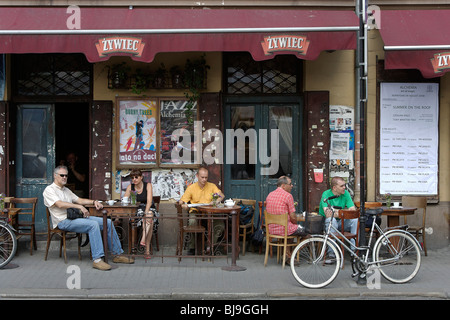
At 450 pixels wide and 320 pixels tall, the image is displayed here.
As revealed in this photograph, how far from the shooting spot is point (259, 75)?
10617 millimetres

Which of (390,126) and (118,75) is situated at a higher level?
(118,75)

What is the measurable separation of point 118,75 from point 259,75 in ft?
8.89

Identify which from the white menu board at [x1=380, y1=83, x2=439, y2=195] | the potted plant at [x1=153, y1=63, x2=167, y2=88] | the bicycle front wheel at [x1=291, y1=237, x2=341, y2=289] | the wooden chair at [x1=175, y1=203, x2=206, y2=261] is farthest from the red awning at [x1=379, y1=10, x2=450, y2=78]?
the wooden chair at [x1=175, y1=203, x2=206, y2=261]

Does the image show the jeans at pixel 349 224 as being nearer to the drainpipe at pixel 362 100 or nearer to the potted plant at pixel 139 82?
the drainpipe at pixel 362 100

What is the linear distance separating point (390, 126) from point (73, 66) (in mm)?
6188

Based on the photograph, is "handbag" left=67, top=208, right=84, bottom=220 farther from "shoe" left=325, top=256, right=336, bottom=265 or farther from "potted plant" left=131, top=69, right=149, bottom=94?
"shoe" left=325, top=256, right=336, bottom=265

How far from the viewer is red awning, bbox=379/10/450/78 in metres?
8.93

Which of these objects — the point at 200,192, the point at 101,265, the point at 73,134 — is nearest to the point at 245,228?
the point at 200,192

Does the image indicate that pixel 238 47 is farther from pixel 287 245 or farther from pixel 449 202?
pixel 449 202

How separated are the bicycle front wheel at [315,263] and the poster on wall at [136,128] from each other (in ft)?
13.1

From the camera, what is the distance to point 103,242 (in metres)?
8.74
